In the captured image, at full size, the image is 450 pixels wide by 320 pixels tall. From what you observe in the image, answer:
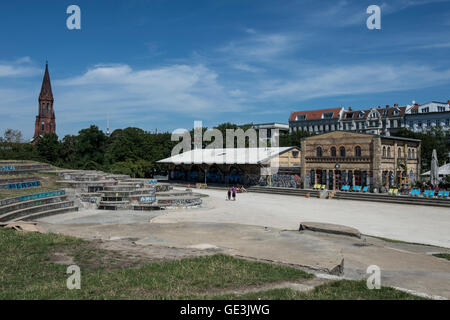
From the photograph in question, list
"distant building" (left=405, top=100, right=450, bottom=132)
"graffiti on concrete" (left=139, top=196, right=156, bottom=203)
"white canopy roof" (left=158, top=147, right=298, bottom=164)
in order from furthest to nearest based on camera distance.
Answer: "distant building" (left=405, top=100, right=450, bottom=132) → "white canopy roof" (left=158, top=147, right=298, bottom=164) → "graffiti on concrete" (left=139, top=196, right=156, bottom=203)

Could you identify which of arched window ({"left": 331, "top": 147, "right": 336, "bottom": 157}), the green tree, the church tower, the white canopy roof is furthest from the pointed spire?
arched window ({"left": 331, "top": 147, "right": 336, "bottom": 157})

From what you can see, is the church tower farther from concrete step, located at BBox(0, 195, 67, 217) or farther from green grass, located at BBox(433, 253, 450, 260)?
green grass, located at BBox(433, 253, 450, 260)

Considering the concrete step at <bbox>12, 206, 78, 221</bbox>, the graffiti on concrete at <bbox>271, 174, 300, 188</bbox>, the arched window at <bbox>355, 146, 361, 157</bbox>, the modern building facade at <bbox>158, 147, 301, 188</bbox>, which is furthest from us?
the modern building facade at <bbox>158, 147, 301, 188</bbox>

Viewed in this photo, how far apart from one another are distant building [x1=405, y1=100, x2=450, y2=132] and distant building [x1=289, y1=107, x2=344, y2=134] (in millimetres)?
22069

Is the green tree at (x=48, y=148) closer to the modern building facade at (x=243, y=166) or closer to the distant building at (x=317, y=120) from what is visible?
the modern building facade at (x=243, y=166)

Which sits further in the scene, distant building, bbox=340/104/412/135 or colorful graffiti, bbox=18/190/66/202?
distant building, bbox=340/104/412/135

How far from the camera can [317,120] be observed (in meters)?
109

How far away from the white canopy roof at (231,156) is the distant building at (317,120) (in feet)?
164

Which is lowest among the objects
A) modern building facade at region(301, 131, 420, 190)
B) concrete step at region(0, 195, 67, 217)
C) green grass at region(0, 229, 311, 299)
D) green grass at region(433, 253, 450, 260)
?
green grass at region(433, 253, 450, 260)

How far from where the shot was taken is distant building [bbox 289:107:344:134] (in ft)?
345

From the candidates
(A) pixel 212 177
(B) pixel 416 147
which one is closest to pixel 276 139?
(A) pixel 212 177

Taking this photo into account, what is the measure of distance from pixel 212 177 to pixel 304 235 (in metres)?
41.3

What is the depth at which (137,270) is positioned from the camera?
928 cm
